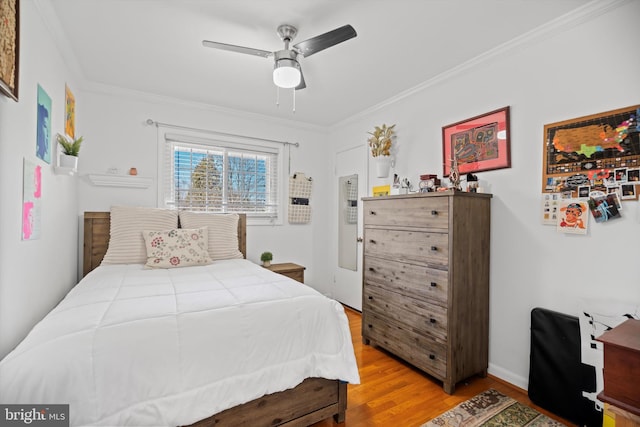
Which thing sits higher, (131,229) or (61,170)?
(61,170)

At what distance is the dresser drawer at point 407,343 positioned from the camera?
7.21ft

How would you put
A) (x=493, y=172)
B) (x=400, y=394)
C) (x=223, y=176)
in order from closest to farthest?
(x=400, y=394) → (x=493, y=172) → (x=223, y=176)

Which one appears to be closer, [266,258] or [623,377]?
[623,377]

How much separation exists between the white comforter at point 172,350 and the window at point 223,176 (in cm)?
A: 169

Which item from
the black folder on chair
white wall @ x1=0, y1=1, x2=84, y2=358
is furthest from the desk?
white wall @ x1=0, y1=1, x2=84, y2=358

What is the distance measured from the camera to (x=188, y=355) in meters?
1.31

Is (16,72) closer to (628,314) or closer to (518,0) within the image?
(518,0)

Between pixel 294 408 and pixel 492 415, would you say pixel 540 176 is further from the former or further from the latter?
pixel 294 408

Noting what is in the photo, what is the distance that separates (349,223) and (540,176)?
2238mm

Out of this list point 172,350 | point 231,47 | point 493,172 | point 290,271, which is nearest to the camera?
point 172,350

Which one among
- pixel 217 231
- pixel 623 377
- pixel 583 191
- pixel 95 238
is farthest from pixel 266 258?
pixel 623 377

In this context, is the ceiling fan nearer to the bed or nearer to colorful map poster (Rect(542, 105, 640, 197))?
the bed

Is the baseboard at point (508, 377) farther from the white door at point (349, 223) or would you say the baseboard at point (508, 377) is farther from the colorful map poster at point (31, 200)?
the colorful map poster at point (31, 200)

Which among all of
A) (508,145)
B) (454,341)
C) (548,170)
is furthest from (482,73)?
(454,341)
